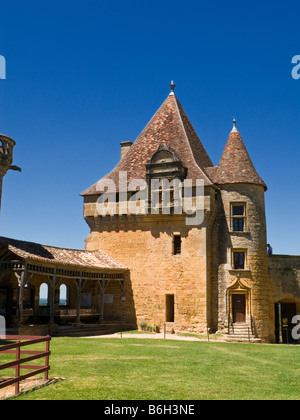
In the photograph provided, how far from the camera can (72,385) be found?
9.38 meters

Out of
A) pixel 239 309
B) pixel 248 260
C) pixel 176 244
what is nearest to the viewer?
pixel 239 309

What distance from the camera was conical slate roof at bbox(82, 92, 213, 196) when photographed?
1113 inches

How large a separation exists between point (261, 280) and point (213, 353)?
10523 millimetres

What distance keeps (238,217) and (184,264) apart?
4.15 m

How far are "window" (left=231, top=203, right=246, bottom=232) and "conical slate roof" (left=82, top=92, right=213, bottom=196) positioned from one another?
2869 millimetres

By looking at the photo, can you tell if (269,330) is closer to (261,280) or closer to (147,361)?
(261,280)

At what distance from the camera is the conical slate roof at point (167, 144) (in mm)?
28266

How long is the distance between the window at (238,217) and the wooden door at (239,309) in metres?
3.92

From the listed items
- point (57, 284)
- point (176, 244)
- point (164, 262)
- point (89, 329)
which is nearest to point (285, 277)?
point (176, 244)

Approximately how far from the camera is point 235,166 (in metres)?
27.3

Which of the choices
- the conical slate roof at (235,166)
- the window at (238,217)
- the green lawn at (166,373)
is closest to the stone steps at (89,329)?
the green lawn at (166,373)

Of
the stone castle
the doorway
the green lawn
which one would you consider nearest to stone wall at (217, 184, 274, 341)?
the stone castle

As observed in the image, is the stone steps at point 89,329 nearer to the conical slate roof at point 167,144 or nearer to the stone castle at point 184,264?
the stone castle at point 184,264

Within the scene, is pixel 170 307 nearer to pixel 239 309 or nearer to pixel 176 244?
pixel 176 244
